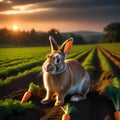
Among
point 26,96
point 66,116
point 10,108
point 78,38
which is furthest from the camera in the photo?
point 78,38

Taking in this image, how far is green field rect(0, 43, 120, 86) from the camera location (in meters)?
4.22

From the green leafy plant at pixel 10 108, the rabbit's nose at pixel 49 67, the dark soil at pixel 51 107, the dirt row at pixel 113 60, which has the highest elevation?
the rabbit's nose at pixel 49 67

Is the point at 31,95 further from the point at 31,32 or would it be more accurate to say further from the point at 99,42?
the point at 99,42

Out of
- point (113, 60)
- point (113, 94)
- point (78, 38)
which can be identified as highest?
point (78, 38)

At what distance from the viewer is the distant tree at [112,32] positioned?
4770 millimetres

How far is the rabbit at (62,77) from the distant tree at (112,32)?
87cm

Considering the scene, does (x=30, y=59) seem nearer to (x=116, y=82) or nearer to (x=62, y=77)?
(x=62, y=77)

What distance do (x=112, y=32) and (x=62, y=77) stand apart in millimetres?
1360

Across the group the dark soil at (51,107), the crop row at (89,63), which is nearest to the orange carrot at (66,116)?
the dark soil at (51,107)

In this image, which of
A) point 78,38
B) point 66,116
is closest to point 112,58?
point 78,38

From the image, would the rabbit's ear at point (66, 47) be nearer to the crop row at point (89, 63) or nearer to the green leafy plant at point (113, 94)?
the green leafy plant at point (113, 94)

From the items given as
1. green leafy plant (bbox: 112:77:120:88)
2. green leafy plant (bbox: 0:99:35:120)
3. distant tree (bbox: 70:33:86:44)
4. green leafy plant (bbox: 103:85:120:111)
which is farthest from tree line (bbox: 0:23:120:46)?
green leafy plant (bbox: 0:99:35:120)

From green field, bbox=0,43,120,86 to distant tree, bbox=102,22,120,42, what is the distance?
7 cm

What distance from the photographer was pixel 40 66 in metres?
4.30
